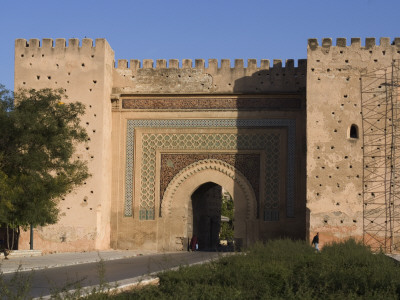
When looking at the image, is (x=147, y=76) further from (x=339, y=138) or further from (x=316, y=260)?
(x=316, y=260)

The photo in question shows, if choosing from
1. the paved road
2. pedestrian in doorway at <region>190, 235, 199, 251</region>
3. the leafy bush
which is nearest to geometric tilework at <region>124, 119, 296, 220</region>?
pedestrian in doorway at <region>190, 235, 199, 251</region>

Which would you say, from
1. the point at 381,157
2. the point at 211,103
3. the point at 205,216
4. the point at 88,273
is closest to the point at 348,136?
the point at 381,157

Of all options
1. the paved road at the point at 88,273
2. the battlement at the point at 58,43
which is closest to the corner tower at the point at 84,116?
the battlement at the point at 58,43

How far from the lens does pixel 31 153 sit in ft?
43.4

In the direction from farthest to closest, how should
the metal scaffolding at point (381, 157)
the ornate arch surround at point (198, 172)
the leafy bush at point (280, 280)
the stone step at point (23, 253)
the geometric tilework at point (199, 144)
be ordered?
the ornate arch surround at point (198, 172) < the geometric tilework at point (199, 144) < the metal scaffolding at point (381, 157) < the stone step at point (23, 253) < the leafy bush at point (280, 280)

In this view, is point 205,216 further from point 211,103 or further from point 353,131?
point 353,131

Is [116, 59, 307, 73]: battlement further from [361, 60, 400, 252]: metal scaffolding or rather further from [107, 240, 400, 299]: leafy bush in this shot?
[107, 240, 400, 299]: leafy bush

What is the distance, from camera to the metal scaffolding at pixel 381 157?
55.3 feet

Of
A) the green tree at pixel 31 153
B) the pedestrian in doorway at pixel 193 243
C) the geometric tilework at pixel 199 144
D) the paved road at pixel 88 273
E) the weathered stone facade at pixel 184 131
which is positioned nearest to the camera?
the paved road at pixel 88 273

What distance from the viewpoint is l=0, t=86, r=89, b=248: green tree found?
1298cm

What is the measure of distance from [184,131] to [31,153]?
6.18m

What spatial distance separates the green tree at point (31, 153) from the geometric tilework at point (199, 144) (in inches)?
187

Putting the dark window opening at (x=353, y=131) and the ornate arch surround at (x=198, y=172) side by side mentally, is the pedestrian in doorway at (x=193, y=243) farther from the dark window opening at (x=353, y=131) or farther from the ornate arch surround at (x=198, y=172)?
the dark window opening at (x=353, y=131)

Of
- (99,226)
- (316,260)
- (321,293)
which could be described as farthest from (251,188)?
(321,293)
